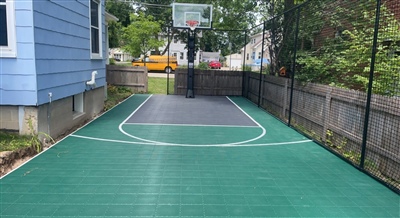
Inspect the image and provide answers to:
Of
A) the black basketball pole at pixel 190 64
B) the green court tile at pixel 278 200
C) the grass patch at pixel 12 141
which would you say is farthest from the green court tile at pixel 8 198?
the black basketball pole at pixel 190 64

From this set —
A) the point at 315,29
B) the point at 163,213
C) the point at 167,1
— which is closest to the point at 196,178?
the point at 163,213

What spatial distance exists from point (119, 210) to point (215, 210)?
3.49 ft

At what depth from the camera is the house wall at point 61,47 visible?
18.5 feet

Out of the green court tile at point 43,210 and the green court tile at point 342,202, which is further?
the green court tile at point 342,202

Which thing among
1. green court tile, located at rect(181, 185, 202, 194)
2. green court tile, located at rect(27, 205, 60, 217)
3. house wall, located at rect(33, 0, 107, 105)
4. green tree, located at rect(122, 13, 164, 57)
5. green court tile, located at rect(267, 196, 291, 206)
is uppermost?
green tree, located at rect(122, 13, 164, 57)

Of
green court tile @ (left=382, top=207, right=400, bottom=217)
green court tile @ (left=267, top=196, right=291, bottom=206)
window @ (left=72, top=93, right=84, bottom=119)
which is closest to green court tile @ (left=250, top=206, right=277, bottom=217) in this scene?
green court tile @ (left=267, top=196, right=291, bottom=206)

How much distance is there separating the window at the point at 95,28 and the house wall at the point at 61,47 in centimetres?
41

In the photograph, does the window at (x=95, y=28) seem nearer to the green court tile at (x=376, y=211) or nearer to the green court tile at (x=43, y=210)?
the green court tile at (x=43, y=210)

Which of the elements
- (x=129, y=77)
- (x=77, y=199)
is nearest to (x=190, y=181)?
(x=77, y=199)

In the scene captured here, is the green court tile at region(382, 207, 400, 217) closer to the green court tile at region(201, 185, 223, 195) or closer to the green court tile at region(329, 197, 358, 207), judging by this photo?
the green court tile at region(329, 197, 358, 207)

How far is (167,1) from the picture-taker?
38469 mm

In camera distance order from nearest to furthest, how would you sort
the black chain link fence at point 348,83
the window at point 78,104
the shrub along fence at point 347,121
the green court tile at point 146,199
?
the green court tile at point 146,199
the shrub along fence at point 347,121
the black chain link fence at point 348,83
the window at point 78,104

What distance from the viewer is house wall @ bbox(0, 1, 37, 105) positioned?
5.33m

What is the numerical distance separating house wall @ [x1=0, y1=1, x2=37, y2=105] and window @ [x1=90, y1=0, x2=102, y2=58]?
322cm
